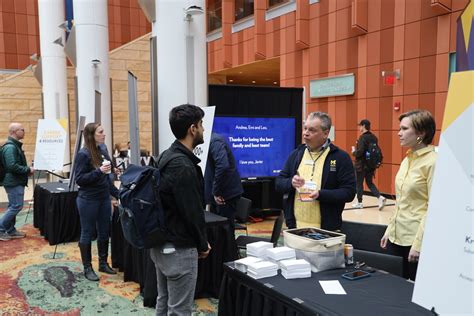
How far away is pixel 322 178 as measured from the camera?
2680 millimetres

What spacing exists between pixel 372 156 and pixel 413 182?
5.26m

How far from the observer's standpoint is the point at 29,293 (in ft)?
11.7

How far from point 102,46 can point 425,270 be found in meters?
9.18

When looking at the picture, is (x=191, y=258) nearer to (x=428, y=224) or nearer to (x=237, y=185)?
(x=428, y=224)

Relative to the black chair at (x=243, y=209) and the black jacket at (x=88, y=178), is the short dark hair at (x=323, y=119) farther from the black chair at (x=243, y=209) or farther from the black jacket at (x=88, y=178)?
the black jacket at (x=88, y=178)

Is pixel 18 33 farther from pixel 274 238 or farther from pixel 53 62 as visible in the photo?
pixel 274 238

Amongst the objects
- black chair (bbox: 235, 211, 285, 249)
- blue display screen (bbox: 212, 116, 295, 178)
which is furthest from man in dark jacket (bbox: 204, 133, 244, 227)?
blue display screen (bbox: 212, 116, 295, 178)

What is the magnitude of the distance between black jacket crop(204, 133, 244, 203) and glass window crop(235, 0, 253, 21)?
9675mm

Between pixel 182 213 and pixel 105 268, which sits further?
pixel 105 268

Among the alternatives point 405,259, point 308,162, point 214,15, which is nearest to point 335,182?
point 308,162

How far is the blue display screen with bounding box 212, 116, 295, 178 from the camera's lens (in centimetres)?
600

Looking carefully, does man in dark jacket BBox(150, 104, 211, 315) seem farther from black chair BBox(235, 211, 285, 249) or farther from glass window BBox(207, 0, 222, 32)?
glass window BBox(207, 0, 222, 32)

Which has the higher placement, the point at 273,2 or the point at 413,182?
the point at 273,2

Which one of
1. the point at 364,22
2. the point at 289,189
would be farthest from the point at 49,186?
the point at 364,22
